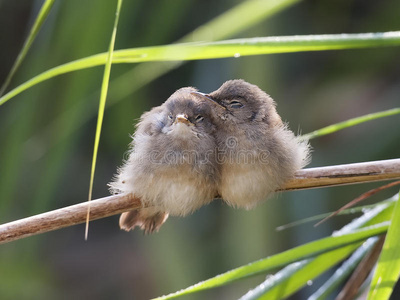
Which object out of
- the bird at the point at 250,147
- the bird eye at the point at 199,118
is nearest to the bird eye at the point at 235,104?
the bird at the point at 250,147

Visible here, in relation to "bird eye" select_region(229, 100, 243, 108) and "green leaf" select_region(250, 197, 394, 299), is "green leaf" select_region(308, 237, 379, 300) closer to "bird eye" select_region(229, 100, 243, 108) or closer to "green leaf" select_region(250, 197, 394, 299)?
"green leaf" select_region(250, 197, 394, 299)

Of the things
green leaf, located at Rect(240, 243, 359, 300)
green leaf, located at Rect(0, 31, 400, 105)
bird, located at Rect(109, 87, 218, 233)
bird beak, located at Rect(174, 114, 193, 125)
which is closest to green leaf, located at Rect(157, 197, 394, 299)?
green leaf, located at Rect(240, 243, 359, 300)

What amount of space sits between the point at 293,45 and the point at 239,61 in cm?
120

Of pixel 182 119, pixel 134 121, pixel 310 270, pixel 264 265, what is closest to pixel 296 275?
pixel 310 270

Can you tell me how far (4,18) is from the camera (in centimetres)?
351

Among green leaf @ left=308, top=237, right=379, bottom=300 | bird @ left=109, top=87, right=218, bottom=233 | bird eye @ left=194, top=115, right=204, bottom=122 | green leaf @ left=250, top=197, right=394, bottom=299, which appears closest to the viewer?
green leaf @ left=250, top=197, right=394, bottom=299

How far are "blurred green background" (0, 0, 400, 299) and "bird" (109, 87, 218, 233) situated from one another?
6.6 inches

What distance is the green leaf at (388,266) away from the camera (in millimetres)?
1196

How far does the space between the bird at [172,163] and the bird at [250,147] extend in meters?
0.04

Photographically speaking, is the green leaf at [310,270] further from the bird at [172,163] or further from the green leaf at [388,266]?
the bird at [172,163]

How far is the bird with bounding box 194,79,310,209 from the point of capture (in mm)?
1843

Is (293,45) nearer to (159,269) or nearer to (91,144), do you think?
(159,269)

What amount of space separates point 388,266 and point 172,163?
0.81 m

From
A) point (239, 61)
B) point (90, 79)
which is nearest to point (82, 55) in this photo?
point (90, 79)
